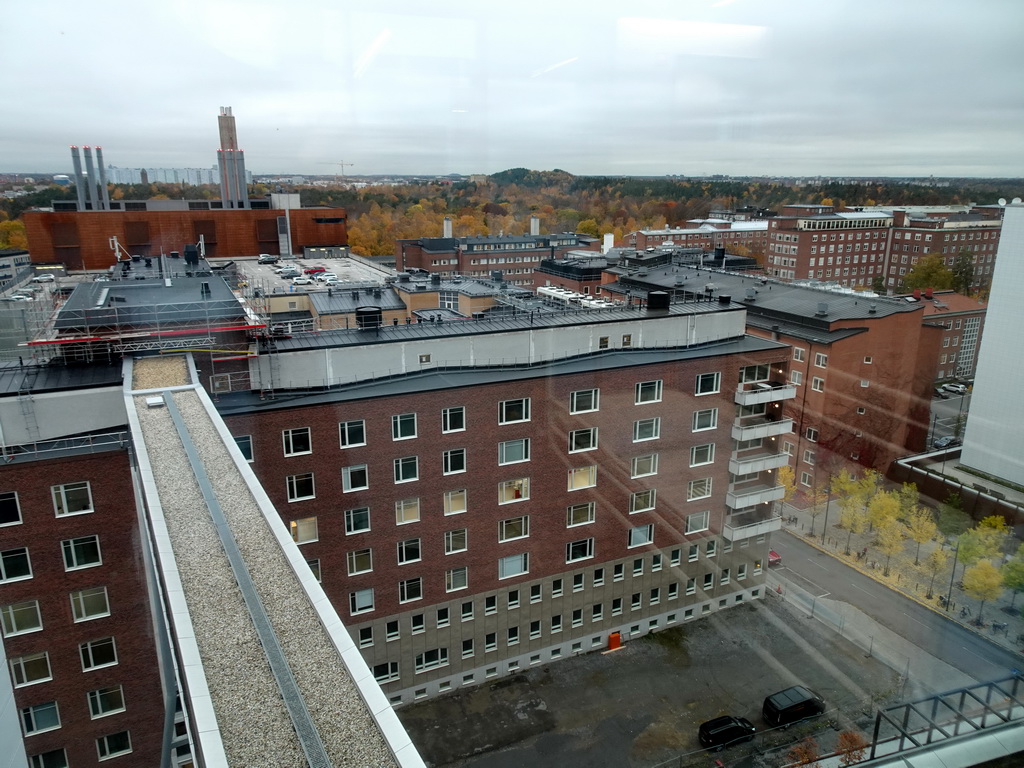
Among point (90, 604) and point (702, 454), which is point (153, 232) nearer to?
point (90, 604)

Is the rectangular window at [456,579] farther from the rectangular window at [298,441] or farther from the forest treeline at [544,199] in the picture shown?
the forest treeline at [544,199]

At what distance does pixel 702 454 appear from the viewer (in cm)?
509

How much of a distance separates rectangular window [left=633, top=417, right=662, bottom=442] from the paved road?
2.20 m

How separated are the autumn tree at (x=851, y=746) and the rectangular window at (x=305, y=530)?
3151mm

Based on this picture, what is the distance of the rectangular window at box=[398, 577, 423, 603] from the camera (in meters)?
4.33

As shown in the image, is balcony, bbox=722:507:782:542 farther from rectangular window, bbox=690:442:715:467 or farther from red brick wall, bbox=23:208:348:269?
red brick wall, bbox=23:208:348:269

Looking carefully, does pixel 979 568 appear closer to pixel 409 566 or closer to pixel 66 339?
pixel 409 566

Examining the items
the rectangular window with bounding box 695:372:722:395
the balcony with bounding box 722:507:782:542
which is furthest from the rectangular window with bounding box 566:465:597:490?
the balcony with bounding box 722:507:782:542

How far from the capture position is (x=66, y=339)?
3371 millimetres

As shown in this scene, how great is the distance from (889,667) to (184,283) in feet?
18.6

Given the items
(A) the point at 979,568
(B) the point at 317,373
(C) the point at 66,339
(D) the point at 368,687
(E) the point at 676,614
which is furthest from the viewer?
(E) the point at 676,614

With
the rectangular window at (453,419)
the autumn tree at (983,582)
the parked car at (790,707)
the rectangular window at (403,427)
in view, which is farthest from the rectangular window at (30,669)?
the autumn tree at (983,582)

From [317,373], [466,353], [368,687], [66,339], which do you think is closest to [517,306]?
[466,353]

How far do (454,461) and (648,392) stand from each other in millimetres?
1453
